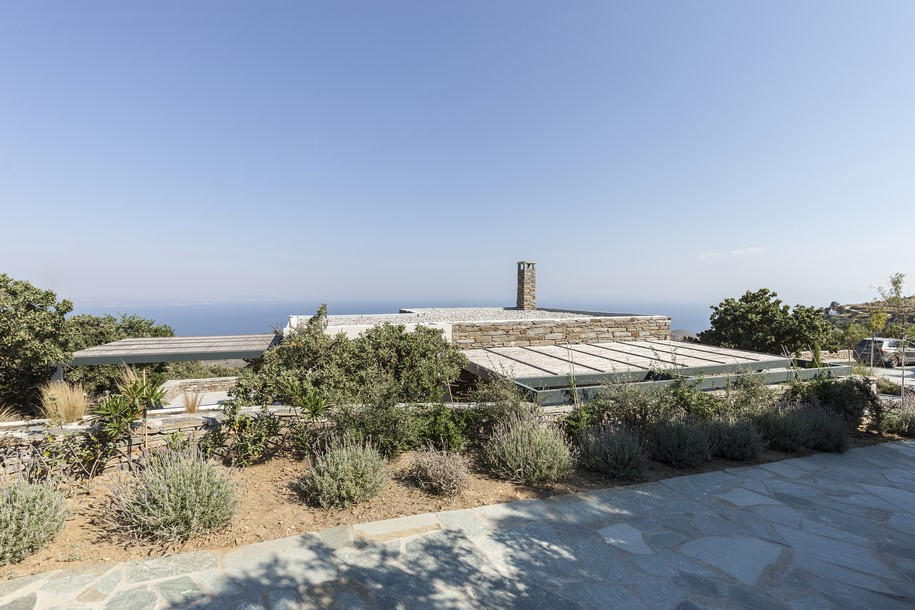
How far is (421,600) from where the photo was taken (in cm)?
286

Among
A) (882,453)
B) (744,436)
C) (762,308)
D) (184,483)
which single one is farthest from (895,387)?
(184,483)

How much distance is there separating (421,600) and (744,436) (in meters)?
5.34

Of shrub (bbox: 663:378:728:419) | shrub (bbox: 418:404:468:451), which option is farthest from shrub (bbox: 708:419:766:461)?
shrub (bbox: 418:404:468:451)

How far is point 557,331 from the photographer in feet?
34.8

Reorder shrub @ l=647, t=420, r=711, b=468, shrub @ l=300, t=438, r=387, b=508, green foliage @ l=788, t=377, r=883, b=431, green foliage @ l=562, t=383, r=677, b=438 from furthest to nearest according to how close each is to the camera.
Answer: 1. green foliage @ l=788, t=377, r=883, b=431
2. green foliage @ l=562, t=383, r=677, b=438
3. shrub @ l=647, t=420, r=711, b=468
4. shrub @ l=300, t=438, r=387, b=508

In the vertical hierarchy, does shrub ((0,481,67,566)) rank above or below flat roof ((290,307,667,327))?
below

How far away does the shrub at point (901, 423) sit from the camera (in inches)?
289

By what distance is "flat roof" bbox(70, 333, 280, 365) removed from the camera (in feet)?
24.0

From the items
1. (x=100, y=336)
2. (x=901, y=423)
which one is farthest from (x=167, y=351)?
(x=901, y=423)

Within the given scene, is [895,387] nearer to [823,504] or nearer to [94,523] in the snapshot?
[823,504]

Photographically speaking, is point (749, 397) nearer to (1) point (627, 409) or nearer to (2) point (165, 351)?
(1) point (627, 409)

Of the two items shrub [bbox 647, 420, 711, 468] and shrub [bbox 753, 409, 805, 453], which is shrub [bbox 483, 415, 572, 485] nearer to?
shrub [bbox 647, 420, 711, 468]

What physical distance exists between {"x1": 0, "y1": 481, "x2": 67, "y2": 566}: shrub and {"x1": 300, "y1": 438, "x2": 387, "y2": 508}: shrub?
2.07 meters

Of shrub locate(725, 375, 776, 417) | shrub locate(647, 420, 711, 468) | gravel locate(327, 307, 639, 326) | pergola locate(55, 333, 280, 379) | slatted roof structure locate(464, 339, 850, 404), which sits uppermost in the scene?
gravel locate(327, 307, 639, 326)
